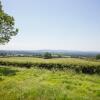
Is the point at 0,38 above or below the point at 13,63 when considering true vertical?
above

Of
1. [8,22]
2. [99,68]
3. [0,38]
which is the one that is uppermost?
[8,22]

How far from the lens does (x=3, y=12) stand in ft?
125

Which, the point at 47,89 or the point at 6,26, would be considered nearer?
the point at 47,89

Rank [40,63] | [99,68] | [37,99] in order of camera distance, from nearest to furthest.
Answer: [37,99]
[99,68]
[40,63]

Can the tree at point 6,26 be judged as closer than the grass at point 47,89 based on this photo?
No

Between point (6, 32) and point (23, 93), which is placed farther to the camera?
point (6, 32)

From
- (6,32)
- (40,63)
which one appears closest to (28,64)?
(40,63)

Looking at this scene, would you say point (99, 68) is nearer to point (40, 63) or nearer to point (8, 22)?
point (40, 63)

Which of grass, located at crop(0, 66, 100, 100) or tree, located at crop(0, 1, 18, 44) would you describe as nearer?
grass, located at crop(0, 66, 100, 100)

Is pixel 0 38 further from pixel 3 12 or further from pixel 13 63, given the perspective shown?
pixel 13 63

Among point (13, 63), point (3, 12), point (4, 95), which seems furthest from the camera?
point (13, 63)

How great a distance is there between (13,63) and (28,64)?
5062mm

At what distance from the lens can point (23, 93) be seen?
451 inches

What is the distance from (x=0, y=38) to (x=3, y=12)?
14.9 feet
